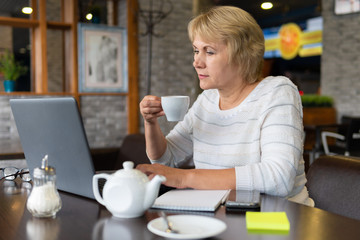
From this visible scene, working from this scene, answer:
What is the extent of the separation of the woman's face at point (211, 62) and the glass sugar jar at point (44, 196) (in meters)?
0.71

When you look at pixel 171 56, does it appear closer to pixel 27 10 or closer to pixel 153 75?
pixel 153 75

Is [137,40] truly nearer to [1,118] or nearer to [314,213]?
[1,118]

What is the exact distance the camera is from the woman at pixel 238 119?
132cm

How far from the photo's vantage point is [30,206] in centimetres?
106

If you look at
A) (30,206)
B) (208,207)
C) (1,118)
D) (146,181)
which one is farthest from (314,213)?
(1,118)

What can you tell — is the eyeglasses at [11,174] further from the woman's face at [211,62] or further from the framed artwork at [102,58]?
the framed artwork at [102,58]

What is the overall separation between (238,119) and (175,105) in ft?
1.22

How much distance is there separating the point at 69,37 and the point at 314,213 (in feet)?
10.8

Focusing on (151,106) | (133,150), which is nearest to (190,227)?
(151,106)

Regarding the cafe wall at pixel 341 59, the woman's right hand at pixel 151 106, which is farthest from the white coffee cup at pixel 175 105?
the cafe wall at pixel 341 59

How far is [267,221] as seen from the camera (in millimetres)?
954

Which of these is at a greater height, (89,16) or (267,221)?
(89,16)

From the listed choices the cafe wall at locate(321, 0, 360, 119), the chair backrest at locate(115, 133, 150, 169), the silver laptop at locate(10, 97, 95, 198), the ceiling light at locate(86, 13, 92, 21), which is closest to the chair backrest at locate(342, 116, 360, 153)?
the cafe wall at locate(321, 0, 360, 119)

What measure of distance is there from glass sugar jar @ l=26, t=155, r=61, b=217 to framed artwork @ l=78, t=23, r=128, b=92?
2972 millimetres
